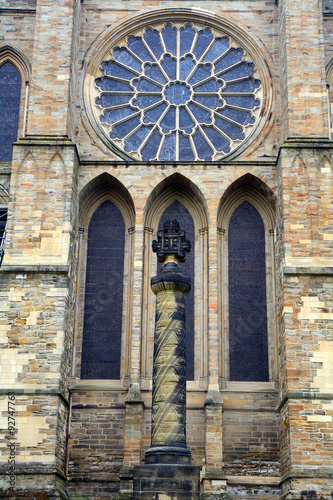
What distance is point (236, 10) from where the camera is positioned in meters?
20.9

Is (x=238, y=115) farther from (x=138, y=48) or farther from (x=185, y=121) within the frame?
(x=138, y=48)

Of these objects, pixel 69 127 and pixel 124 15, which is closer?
pixel 69 127

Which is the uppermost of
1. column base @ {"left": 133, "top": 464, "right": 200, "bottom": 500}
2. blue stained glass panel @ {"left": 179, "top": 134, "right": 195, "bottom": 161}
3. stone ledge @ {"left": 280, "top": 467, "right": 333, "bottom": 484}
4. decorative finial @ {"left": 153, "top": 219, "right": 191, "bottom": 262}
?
blue stained glass panel @ {"left": 179, "top": 134, "right": 195, "bottom": 161}

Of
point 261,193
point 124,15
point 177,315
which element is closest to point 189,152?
point 261,193

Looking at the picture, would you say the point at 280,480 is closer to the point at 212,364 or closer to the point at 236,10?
the point at 212,364

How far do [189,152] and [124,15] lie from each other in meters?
3.94

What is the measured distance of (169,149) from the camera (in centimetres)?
1980

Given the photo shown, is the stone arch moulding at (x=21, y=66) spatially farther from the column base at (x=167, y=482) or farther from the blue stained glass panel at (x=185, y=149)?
the column base at (x=167, y=482)

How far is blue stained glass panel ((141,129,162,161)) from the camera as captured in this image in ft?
64.7

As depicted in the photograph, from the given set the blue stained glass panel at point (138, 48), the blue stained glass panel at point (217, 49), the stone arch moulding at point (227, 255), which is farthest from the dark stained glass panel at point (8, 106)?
the stone arch moulding at point (227, 255)

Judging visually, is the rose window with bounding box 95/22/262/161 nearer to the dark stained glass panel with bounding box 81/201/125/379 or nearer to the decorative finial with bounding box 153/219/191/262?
the dark stained glass panel with bounding box 81/201/125/379

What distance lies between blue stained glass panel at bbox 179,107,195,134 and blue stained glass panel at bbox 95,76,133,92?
54.0 inches

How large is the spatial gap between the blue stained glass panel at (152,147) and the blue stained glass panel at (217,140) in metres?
1.11

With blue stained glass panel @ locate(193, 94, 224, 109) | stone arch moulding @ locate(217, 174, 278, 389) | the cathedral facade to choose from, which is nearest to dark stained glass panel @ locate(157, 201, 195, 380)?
the cathedral facade
